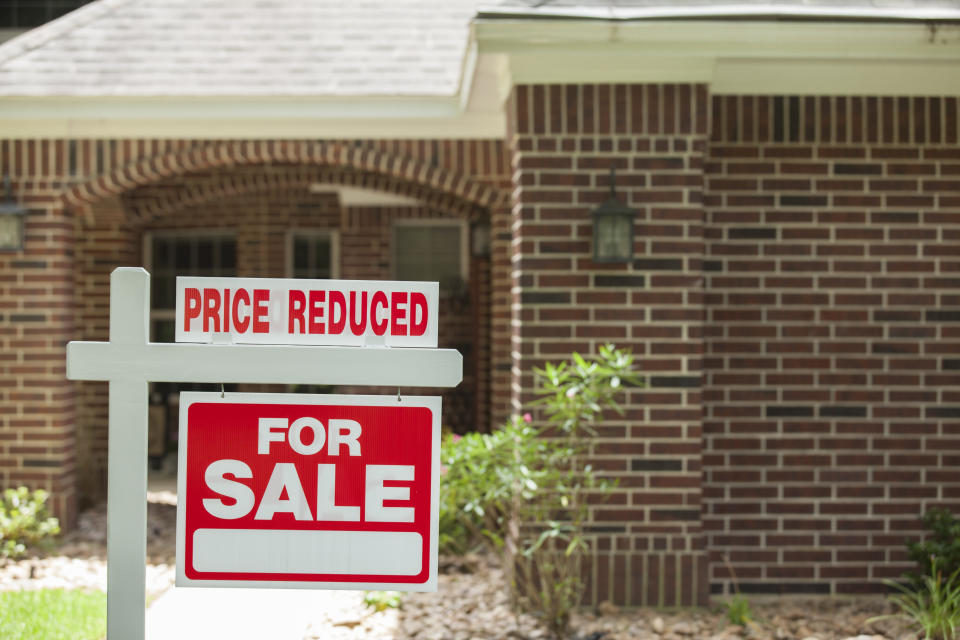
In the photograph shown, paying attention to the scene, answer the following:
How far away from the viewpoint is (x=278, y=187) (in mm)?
8633

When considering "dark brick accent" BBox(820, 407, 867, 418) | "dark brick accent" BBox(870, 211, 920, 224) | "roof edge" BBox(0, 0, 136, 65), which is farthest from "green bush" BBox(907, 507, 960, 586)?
"roof edge" BBox(0, 0, 136, 65)

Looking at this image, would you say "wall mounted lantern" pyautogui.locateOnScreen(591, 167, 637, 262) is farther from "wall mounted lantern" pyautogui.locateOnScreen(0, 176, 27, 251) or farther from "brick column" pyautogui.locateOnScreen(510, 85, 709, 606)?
"wall mounted lantern" pyautogui.locateOnScreen(0, 176, 27, 251)

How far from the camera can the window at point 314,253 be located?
11078 millimetres

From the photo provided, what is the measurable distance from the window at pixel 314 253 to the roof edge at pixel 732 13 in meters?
7.17

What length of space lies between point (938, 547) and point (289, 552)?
3.69 m

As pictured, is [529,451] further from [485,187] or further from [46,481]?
[46,481]

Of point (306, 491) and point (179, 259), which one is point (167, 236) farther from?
point (306, 491)

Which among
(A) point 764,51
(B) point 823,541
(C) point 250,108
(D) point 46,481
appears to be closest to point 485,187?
(C) point 250,108

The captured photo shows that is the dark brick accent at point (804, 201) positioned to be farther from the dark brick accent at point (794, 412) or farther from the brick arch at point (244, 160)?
the brick arch at point (244, 160)

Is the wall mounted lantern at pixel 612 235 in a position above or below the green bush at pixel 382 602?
above

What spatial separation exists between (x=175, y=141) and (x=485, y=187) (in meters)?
2.29

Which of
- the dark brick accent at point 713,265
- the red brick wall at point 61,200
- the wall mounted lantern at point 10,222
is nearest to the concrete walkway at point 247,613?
the red brick wall at point 61,200

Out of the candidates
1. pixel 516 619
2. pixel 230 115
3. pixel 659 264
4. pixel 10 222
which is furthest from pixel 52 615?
pixel 659 264

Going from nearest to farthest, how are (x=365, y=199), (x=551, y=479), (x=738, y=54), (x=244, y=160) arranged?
(x=738, y=54) → (x=551, y=479) → (x=244, y=160) → (x=365, y=199)
